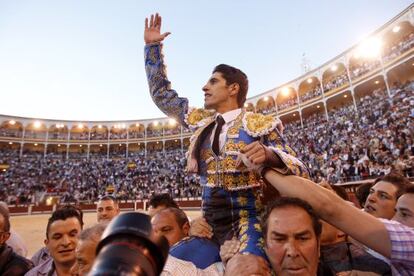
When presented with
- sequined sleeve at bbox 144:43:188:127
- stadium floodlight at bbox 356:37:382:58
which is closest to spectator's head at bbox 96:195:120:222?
sequined sleeve at bbox 144:43:188:127

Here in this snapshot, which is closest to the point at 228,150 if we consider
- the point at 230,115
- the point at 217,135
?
the point at 217,135

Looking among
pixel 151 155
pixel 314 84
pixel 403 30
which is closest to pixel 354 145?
pixel 403 30

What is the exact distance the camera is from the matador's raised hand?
2312mm

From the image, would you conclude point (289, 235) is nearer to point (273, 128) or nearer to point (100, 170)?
point (273, 128)

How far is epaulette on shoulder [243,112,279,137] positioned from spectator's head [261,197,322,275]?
1.50ft

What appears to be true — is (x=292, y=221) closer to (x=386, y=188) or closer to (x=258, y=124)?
(x=258, y=124)

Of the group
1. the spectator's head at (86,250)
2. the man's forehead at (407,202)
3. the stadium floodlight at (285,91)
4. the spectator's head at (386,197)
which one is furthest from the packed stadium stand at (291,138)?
the spectator's head at (86,250)

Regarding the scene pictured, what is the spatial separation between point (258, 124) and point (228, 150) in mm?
241

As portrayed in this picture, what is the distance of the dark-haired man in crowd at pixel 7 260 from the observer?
8.16ft

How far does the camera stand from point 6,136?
3503 centimetres

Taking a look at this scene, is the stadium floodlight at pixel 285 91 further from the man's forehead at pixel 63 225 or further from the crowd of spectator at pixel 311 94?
the man's forehead at pixel 63 225

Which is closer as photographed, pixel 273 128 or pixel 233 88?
pixel 273 128

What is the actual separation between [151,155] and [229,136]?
3686 cm

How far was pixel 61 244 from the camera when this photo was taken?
252 centimetres
